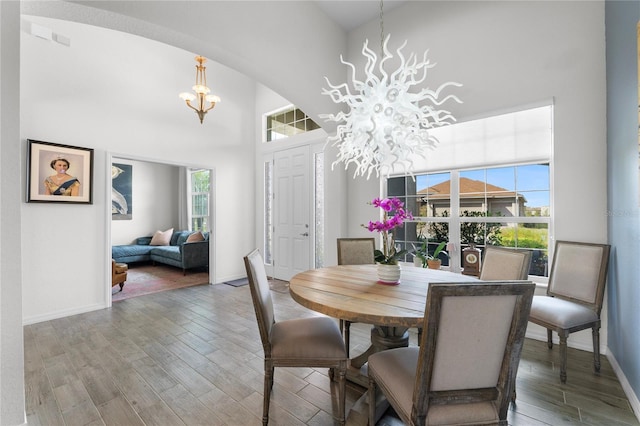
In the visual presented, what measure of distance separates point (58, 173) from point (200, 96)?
6.46 ft

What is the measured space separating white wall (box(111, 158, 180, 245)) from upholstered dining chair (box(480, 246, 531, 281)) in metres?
7.71

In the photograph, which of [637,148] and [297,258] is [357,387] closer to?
[637,148]

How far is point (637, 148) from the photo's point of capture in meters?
1.74

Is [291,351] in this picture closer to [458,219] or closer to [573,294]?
[573,294]

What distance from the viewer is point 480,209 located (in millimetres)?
3141

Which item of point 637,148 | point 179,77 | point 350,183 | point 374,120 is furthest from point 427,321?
point 179,77

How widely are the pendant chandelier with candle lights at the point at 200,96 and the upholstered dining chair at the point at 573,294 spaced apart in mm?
4302

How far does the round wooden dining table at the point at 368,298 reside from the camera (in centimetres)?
132

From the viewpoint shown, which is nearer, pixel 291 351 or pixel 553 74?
pixel 291 351

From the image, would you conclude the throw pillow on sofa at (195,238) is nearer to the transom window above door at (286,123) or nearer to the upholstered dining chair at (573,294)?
the transom window above door at (286,123)

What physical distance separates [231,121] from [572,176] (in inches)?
199

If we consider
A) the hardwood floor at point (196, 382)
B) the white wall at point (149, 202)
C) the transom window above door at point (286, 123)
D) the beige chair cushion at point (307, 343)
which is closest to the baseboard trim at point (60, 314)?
the hardwood floor at point (196, 382)

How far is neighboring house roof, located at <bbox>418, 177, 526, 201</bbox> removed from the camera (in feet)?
9.86

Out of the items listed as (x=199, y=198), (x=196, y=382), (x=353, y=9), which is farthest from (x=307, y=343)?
(x=199, y=198)
